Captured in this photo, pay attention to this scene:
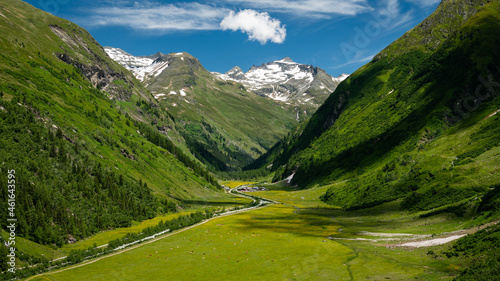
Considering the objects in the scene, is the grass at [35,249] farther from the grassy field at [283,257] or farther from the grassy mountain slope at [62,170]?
the grassy field at [283,257]

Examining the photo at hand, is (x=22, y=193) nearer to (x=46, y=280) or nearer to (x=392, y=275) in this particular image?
(x=46, y=280)

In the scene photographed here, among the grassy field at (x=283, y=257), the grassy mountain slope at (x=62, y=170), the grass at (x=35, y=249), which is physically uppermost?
the grassy mountain slope at (x=62, y=170)

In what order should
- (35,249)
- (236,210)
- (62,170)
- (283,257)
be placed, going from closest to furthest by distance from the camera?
(283,257), (35,249), (62,170), (236,210)

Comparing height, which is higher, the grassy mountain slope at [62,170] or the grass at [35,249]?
the grassy mountain slope at [62,170]

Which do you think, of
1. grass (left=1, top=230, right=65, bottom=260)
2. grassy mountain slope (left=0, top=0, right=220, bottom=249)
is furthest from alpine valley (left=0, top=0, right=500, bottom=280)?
grassy mountain slope (left=0, top=0, right=220, bottom=249)

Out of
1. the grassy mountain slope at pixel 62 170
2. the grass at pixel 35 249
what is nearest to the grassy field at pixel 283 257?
the grass at pixel 35 249

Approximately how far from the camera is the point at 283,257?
67.3 meters

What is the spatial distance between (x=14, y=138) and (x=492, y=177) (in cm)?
15048

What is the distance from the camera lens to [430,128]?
17662 centimetres

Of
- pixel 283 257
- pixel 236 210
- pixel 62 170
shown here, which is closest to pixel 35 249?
pixel 62 170

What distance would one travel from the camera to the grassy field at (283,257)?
50688 mm

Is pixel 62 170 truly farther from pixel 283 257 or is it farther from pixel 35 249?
pixel 283 257

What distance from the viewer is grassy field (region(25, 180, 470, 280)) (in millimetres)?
50688

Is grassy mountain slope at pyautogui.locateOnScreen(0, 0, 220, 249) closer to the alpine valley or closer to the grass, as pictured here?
the alpine valley
